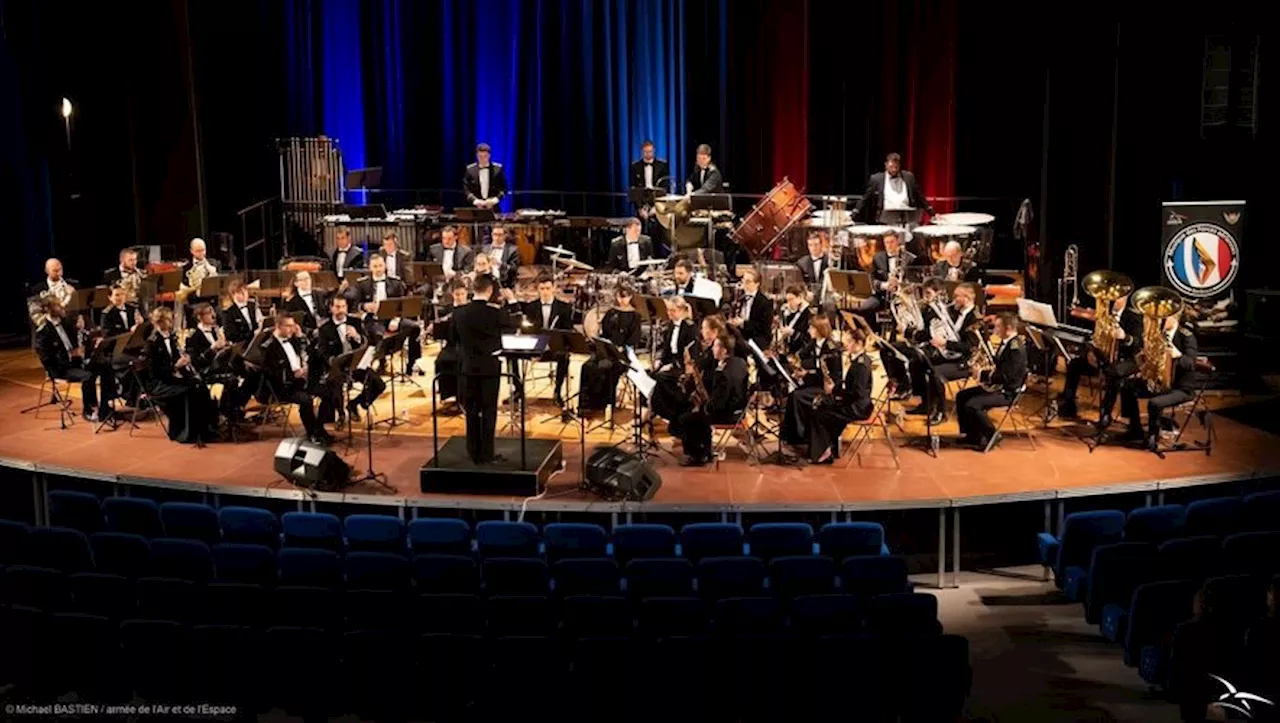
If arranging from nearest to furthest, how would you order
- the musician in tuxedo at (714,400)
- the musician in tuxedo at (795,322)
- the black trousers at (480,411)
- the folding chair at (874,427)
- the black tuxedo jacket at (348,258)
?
the black trousers at (480,411), the musician in tuxedo at (714,400), the folding chair at (874,427), the musician in tuxedo at (795,322), the black tuxedo jacket at (348,258)

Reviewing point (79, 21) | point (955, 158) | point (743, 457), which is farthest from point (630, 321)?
point (79, 21)

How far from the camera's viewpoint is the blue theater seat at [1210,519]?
36.4 ft

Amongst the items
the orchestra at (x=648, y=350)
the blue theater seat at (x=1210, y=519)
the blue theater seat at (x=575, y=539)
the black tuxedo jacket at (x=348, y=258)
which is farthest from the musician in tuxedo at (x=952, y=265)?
the black tuxedo jacket at (x=348, y=258)

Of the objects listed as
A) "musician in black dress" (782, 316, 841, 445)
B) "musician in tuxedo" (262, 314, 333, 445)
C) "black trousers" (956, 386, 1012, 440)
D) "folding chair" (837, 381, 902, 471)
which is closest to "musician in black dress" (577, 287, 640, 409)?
"musician in black dress" (782, 316, 841, 445)

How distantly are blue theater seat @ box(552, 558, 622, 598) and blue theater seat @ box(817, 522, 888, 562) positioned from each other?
65.2 inches

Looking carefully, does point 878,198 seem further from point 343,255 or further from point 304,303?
point 304,303

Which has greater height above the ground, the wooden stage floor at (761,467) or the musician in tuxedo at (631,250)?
the musician in tuxedo at (631,250)

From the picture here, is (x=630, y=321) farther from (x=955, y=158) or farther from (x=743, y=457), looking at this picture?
(x=955, y=158)

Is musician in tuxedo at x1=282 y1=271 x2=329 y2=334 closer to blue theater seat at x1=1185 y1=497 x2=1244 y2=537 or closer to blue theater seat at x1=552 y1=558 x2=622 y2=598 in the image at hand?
blue theater seat at x1=552 y1=558 x2=622 y2=598

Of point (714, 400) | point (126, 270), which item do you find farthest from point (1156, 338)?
point (126, 270)

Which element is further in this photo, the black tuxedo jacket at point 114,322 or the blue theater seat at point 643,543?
the black tuxedo jacket at point 114,322

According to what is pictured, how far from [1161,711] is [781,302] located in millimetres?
7034

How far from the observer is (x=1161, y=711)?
9742 mm

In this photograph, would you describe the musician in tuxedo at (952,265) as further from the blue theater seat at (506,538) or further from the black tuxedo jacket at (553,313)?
the blue theater seat at (506,538)
